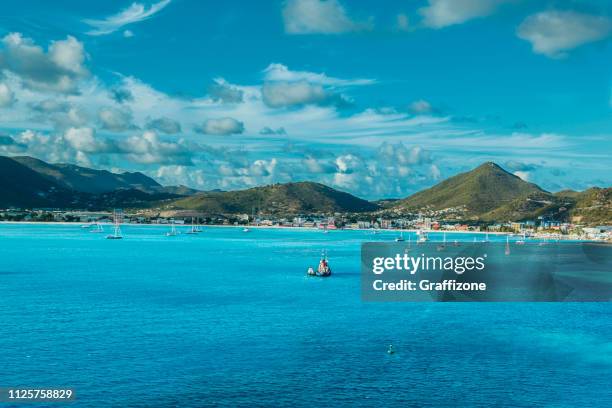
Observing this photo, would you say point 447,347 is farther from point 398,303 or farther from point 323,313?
point 398,303

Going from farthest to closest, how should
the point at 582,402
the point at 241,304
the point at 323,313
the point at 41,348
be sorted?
the point at 241,304, the point at 323,313, the point at 41,348, the point at 582,402

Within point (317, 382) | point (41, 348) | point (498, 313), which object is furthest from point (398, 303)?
point (41, 348)

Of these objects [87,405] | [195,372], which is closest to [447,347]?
[195,372]

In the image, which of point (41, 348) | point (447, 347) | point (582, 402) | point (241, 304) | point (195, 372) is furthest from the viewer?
point (241, 304)

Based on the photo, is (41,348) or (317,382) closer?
(317,382)

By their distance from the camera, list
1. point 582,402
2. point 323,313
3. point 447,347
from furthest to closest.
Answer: point 323,313 < point 447,347 < point 582,402

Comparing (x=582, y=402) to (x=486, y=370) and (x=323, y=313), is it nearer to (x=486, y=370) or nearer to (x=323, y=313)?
(x=486, y=370)
